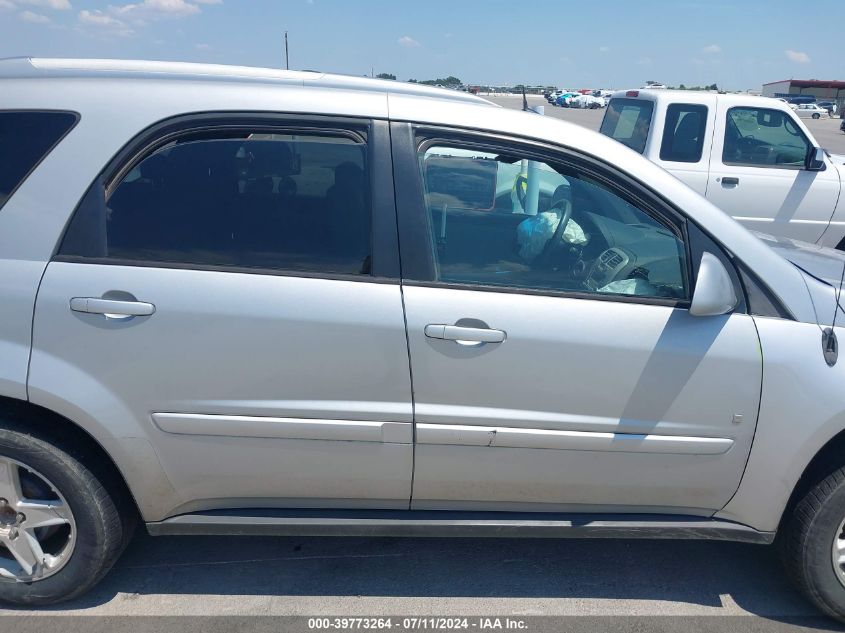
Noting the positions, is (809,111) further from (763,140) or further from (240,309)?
(240,309)

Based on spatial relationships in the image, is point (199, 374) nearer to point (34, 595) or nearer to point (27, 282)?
point (27, 282)

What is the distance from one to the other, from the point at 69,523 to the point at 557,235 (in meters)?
2.04

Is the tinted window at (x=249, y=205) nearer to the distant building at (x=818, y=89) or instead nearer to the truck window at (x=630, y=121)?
the truck window at (x=630, y=121)

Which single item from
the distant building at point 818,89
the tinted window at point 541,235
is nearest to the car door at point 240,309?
the tinted window at point 541,235

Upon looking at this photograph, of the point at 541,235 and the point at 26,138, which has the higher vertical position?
the point at 26,138

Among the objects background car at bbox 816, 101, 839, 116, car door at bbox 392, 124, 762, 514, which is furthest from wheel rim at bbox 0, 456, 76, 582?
background car at bbox 816, 101, 839, 116

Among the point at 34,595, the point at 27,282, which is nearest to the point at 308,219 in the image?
the point at 27,282

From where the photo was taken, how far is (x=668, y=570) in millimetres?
2979

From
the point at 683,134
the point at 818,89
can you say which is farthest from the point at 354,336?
the point at 818,89

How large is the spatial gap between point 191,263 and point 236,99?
0.57 meters

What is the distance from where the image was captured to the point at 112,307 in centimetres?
229

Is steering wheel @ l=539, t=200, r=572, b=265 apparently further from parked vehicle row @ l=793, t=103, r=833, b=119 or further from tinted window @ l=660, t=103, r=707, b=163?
parked vehicle row @ l=793, t=103, r=833, b=119

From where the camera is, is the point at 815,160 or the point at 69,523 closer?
the point at 69,523

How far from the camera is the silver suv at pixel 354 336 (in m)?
2.33
